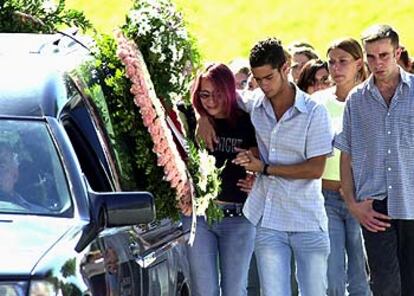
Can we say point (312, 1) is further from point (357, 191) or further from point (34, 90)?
point (34, 90)

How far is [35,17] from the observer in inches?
351

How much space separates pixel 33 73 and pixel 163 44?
1.85 meters

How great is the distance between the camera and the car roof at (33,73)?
6645 mm

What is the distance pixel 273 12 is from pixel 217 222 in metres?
14.4

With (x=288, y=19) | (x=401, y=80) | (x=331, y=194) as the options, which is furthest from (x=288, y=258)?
(x=288, y=19)

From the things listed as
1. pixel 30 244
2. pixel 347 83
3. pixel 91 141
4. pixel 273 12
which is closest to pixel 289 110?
pixel 347 83

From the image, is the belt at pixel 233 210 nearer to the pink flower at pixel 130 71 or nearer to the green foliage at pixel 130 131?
the green foliage at pixel 130 131

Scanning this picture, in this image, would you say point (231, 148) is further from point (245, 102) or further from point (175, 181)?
point (175, 181)

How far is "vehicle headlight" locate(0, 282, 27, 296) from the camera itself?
530cm

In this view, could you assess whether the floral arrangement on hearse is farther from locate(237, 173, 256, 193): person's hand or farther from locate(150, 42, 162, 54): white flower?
locate(237, 173, 256, 193): person's hand

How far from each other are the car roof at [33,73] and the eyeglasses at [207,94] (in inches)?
76.4

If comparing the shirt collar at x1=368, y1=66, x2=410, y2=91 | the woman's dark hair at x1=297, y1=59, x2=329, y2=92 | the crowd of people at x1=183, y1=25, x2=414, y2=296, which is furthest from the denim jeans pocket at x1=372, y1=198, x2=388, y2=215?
the woman's dark hair at x1=297, y1=59, x2=329, y2=92

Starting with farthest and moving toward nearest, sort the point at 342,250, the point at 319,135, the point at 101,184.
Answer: the point at 342,250 < the point at 319,135 < the point at 101,184

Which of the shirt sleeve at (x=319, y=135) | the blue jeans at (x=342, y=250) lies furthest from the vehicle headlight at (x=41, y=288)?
the blue jeans at (x=342, y=250)
